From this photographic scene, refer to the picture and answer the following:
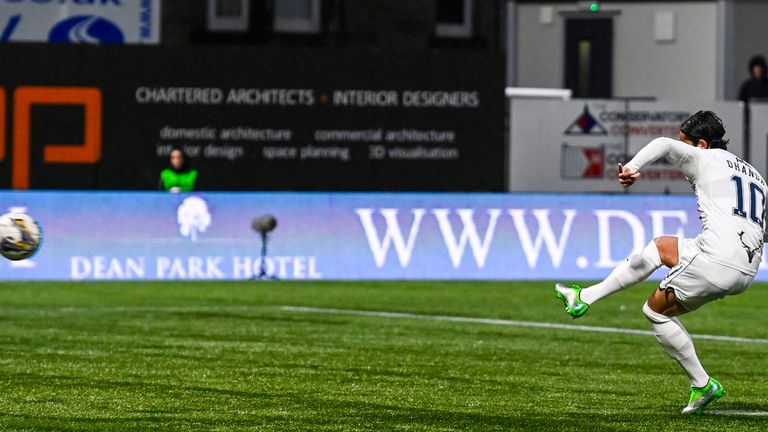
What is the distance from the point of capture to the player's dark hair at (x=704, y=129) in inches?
436

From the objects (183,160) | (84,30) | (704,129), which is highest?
(84,30)

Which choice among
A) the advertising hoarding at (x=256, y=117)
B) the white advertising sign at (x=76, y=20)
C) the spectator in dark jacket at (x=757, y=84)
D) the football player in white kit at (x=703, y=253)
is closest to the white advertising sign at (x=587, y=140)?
the spectator in dark jacket at (x=757, y=84)

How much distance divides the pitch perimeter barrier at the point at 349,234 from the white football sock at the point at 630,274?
13.6 m

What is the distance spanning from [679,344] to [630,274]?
0.52m

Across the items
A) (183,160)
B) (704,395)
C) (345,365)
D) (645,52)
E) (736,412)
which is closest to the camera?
(704,395)

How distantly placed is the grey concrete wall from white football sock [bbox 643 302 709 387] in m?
26.8

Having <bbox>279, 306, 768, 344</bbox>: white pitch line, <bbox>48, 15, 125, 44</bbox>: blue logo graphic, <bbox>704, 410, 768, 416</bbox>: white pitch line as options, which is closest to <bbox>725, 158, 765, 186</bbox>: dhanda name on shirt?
<bbox>704, 410, 768, 416</bbox>: white pitch line

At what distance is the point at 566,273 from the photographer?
82.0ft

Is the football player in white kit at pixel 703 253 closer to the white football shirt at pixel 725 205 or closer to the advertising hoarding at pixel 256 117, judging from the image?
the white football shirt at pixel 725 205

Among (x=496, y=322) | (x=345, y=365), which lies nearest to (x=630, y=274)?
(x=345, y=365)

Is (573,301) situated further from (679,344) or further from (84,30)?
(84,30)

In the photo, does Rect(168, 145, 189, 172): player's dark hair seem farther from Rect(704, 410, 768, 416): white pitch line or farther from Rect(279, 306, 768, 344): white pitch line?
Rect(704, 410, 768, 416): white pitch line

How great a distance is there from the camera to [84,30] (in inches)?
953

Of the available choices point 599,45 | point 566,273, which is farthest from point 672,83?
point 566,273
